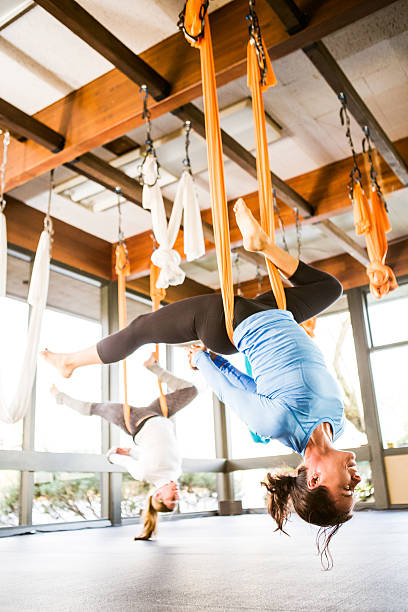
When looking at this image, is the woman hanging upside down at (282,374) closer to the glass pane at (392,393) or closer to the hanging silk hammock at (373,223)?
the hanging silk hammock at (373,223)

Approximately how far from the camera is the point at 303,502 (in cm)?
→ 211

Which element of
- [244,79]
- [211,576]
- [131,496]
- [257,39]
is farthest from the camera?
[131,496]

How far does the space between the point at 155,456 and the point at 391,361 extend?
12.5ft

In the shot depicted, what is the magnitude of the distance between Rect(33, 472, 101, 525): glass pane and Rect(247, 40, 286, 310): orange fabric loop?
12.4 ft

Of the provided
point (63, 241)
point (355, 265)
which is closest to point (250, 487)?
point (355, 265)

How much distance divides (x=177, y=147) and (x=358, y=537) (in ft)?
10.6

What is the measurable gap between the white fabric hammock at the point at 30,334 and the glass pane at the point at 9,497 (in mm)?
1672

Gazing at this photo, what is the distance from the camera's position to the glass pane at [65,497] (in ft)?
16.6

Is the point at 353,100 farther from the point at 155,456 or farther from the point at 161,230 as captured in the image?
the point at 155,456

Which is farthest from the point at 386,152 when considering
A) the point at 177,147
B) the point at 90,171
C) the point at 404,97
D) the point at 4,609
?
the point at 4,609

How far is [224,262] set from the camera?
6.84 feet

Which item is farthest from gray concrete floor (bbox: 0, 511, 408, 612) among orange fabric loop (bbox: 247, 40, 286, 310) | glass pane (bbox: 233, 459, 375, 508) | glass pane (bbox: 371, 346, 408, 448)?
glass pane (bbox: 233, 459, 375, 508)

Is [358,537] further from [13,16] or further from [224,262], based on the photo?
[13,16]

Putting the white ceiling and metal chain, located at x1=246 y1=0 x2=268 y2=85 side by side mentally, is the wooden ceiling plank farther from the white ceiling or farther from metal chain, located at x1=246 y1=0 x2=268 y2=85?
the white ceiling
